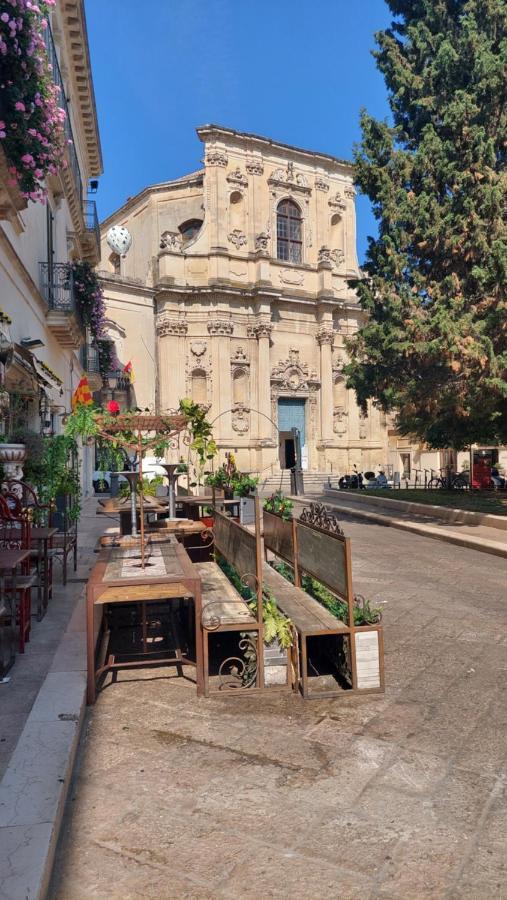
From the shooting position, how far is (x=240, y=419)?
109 feet

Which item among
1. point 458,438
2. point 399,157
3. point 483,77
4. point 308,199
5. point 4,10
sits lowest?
point 458,438

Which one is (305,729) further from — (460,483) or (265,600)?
(460,483)

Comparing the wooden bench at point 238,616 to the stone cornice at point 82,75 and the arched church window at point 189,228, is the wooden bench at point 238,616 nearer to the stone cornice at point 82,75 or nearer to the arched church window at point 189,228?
the stone cornice at point 82,75

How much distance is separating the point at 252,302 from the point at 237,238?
3526 millimetres

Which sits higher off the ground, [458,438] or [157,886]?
[458,438]

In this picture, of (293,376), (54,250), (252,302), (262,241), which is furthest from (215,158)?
(54,250)

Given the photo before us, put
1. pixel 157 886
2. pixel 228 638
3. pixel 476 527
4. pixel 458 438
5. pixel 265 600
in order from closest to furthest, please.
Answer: pixel 157 886 → pixel 265 600 → pixel 228 638 → pixel 476 527 → pixel 458 438

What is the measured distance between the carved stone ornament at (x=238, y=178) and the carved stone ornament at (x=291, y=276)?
5.00 meters

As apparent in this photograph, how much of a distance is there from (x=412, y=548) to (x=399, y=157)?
9094 millimetres

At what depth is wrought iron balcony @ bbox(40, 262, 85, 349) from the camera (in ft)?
41.7

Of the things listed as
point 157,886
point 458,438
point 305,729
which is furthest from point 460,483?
point 157,886

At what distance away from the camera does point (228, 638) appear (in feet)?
17.0

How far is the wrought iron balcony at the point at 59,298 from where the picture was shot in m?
12.7

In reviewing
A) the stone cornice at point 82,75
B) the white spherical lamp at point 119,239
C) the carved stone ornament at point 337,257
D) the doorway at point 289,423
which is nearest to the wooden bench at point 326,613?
the stone cornice at point 82,75
